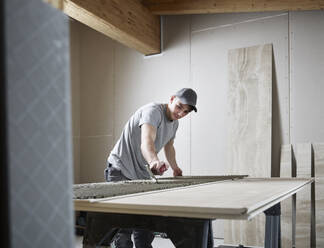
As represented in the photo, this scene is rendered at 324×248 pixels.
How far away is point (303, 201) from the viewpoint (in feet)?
13.9

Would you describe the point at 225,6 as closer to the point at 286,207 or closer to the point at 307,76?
the point at 307,76

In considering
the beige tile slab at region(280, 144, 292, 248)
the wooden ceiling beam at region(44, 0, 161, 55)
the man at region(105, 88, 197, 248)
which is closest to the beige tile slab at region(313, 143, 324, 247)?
the beige tile slab at region(280, 144, 292, 248)

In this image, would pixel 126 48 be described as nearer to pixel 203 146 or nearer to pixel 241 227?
pixel 203 146

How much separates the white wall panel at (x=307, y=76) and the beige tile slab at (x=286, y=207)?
17 cm

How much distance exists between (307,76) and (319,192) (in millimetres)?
1282

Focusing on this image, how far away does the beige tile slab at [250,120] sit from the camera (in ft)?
14.6

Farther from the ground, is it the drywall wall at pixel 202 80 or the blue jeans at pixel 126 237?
the drywall wall at pixel 202 80

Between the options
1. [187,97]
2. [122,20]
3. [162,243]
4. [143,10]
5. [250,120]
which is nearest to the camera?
[187,97]

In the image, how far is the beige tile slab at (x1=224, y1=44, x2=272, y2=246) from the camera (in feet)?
14.6

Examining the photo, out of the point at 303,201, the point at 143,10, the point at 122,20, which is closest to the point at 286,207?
the point at 303,201

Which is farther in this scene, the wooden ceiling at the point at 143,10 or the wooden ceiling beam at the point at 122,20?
the wooden ceiling at the point at 143,10

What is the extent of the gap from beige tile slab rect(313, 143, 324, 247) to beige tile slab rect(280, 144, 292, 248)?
27cm

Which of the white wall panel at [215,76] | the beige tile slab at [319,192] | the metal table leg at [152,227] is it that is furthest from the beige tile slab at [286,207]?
the metal table leg at [152,227]

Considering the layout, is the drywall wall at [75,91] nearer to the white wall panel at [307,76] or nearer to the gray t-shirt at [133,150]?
the gray t-shirt at [133,150]
